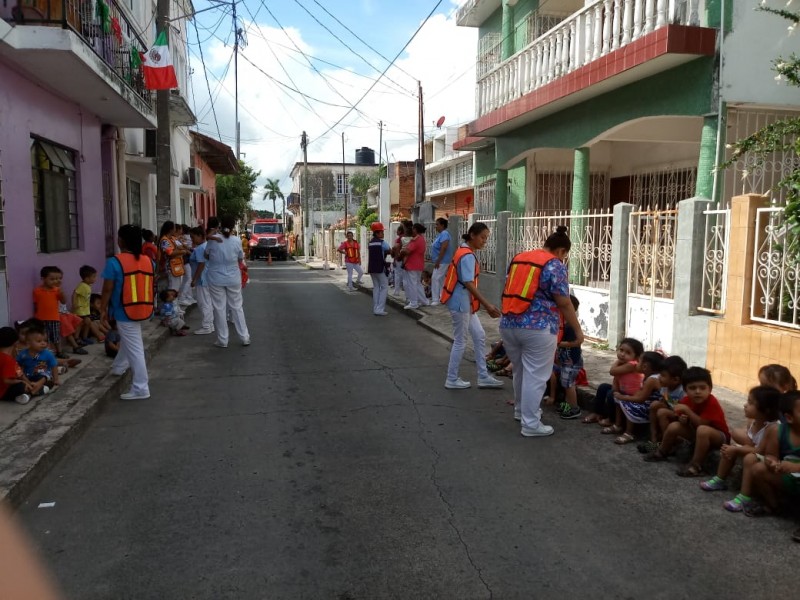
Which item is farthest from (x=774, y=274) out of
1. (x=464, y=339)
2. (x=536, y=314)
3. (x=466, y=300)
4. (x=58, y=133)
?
(x=58, y=133)

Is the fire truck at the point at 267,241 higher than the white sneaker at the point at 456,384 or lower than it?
higher

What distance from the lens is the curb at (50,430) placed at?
13.7 ft

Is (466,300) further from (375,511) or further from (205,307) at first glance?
(205,307)

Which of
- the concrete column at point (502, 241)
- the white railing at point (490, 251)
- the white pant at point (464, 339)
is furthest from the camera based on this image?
the white railing at point (490, 251)

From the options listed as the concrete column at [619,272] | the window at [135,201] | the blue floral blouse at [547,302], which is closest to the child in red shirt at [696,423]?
the blue floral blouse at [547,302]

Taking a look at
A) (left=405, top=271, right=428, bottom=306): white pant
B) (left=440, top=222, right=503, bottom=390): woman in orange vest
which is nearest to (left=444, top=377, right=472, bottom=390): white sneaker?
(left=440, top=222, right=503, bottom=390): woman in orange vest

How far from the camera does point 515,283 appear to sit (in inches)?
205

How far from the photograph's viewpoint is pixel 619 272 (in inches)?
326

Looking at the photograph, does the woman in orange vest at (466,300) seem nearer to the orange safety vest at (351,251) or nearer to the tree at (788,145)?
the tree at (788,145)

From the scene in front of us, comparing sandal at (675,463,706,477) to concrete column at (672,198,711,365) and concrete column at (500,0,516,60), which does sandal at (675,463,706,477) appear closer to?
concrete column at (672,198,711,365)

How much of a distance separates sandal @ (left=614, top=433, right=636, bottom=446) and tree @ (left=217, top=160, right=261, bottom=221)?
37.7 metres

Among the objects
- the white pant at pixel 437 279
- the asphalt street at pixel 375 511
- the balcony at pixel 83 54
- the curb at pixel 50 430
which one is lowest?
the asphalt street at pixel 375 511

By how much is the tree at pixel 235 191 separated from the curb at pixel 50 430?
35019 millimetres

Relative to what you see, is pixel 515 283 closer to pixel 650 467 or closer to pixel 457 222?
pixel 650 467
